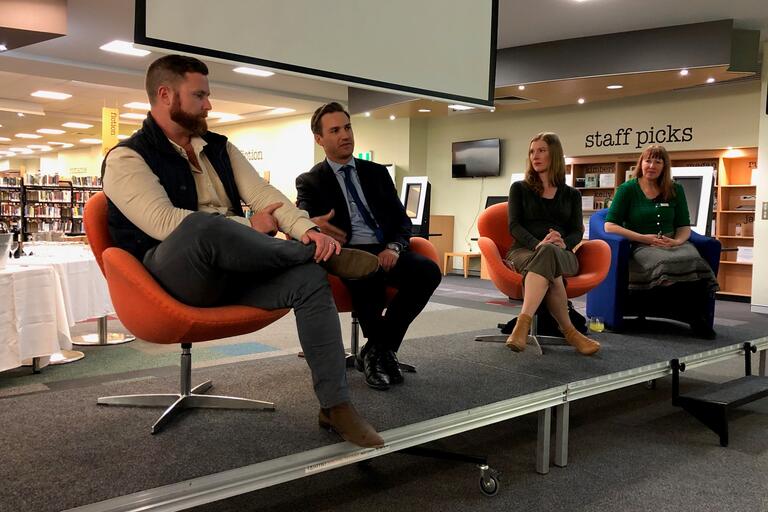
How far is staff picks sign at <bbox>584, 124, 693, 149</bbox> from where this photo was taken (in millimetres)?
8141

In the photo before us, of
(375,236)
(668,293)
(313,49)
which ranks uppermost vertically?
(313,49)

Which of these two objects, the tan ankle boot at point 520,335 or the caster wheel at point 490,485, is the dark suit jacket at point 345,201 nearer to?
the tan ankle boot at point 520,335

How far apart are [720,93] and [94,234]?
7.93 m

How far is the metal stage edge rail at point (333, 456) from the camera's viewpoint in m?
1.46

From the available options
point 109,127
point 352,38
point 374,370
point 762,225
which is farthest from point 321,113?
point 109,127

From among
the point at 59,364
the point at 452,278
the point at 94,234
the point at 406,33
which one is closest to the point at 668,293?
the point at 406,33

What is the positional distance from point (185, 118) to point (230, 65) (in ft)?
12.1

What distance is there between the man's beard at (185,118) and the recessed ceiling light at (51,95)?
982cm

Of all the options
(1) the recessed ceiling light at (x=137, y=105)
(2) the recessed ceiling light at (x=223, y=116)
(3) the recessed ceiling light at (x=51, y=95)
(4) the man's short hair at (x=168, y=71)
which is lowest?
(4) the man's short hair at (x=168, y=71)

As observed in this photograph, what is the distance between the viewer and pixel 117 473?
1538mm

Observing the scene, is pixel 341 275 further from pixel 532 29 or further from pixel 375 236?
pixel 532 29

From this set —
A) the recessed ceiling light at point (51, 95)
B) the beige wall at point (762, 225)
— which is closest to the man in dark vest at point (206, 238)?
the beige wall at point (762, 225)

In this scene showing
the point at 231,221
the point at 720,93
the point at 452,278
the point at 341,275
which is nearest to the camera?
the point at 231,221

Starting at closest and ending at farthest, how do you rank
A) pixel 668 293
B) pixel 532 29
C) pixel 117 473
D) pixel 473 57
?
pixel 117 473
pixel 473 57
pixel 668 293
pixel 532 29
